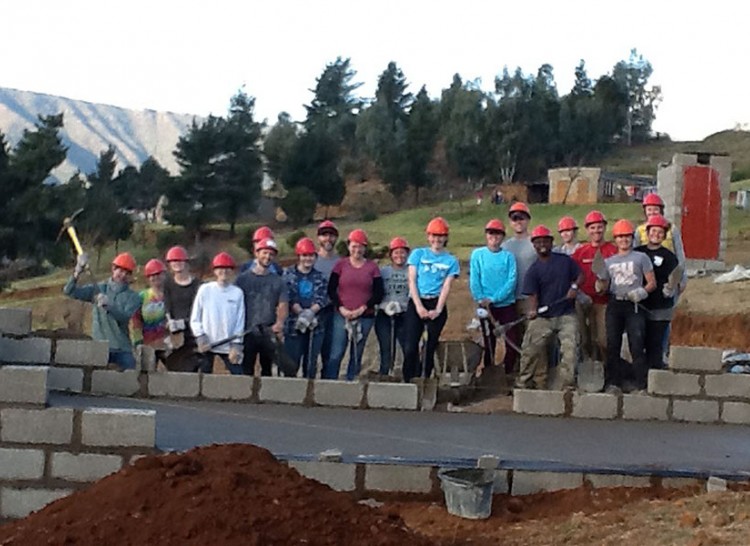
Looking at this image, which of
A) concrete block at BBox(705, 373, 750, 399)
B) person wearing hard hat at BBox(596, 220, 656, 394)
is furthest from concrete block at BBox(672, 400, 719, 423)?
person wearing hard hat at BBox(596, 220, 656, 394)

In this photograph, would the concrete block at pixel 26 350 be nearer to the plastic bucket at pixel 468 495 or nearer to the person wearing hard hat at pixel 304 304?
the person wearing hard hat at pixel 304 304

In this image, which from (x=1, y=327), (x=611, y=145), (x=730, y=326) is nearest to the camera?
(x=1, y=327)

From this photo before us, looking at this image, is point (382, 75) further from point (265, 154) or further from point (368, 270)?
point (368, 270)

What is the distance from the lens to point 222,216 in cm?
5138

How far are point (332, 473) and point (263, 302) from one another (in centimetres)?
307

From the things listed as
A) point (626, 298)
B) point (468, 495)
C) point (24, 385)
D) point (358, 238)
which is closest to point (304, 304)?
point (358, 238)

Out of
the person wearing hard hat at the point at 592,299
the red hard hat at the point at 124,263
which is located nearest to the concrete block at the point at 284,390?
the red hard hat at the point at 124,263

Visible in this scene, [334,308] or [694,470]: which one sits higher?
[334,308]

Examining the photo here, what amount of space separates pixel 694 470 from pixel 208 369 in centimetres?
448

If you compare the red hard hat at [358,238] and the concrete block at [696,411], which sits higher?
the red hard hat at [358,238]

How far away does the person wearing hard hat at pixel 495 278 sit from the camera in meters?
9.77

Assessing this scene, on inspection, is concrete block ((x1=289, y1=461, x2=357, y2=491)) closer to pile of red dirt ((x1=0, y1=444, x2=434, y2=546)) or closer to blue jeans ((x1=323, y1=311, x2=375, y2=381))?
pile of red dirt ((x1=0, y1=444, x2=434, y2=546))

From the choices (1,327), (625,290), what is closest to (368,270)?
(625,290)

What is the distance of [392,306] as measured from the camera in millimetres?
9852
